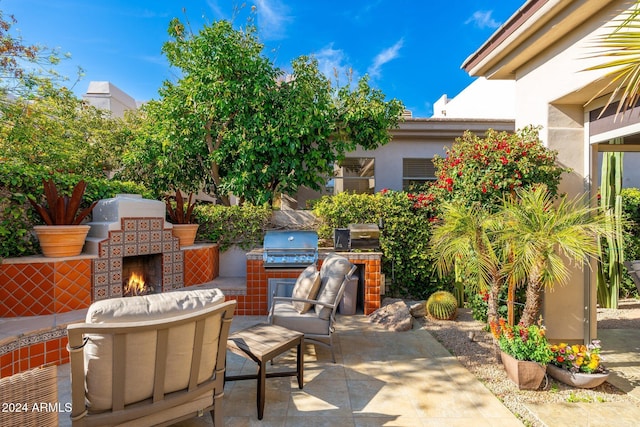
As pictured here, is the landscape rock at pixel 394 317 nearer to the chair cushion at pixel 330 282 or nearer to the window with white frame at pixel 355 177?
the chair cushion at pixel 330 282

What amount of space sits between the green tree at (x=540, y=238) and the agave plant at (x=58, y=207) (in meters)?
5.98

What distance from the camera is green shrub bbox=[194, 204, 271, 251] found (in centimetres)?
680

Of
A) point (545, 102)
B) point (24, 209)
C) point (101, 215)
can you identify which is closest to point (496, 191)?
point (545, 102)

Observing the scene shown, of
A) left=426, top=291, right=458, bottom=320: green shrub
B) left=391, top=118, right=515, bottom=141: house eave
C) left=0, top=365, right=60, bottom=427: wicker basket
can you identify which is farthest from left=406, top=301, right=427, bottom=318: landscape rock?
left=0, top=365, right=60, bottom=427: wicker basket

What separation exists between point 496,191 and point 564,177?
110 centimetres

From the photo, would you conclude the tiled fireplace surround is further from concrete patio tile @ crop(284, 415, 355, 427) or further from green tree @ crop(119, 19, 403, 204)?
concrete patio tile @ crop(284, 415, 355, 427)

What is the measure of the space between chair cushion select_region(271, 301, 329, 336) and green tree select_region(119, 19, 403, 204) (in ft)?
11.5

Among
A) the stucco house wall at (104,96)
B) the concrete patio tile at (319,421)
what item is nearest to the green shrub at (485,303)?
the concrete patio tile at (319,421)

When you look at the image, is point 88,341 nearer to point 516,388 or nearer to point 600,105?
point 516,388

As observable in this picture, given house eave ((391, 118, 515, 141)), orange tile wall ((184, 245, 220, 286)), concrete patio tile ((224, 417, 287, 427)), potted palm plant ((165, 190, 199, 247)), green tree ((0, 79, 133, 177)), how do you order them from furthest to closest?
1. house eave ((391, 118, 515, 141))
2. green tree ((0, 79, 133, 177))
3. potted palm plant ((165, 190, 199, 247))
4. orange tile wall ((184, 245, 220, 286))
5. concrete patio tile ((224, 417, 287, 427))

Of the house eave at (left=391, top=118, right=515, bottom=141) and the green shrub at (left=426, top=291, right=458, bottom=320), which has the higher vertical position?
the house eave at (left=391, top=118, right=515, bottom=141)

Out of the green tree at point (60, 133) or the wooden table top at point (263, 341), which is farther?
the green tree at point (60, 133)

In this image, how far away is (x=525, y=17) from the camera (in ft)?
12.9

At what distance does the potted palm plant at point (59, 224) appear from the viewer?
436 cm
